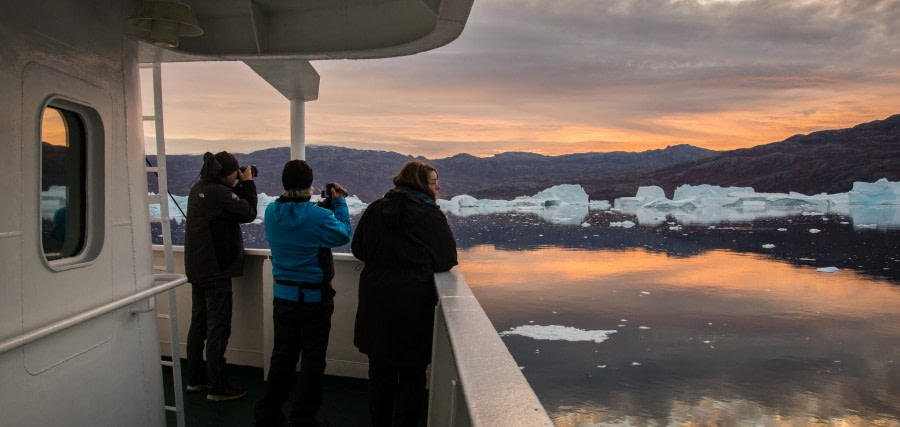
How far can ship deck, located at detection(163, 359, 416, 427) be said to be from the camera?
11.3 feet

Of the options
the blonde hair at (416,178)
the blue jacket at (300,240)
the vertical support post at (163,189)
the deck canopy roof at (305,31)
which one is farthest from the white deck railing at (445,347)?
the deck canopy roof at (305,31)

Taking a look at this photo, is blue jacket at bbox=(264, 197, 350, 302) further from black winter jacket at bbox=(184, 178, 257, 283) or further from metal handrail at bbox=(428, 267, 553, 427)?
metal handrail at bbox=(428, 267, 553, 427)

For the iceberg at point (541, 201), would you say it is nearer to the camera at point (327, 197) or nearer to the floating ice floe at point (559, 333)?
the floating ice floe at point (559, 333)

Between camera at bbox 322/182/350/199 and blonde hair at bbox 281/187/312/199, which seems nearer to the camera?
blonde hair at bbox 281/187/312/199

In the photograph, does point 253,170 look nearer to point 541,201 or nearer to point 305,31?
point 305,31

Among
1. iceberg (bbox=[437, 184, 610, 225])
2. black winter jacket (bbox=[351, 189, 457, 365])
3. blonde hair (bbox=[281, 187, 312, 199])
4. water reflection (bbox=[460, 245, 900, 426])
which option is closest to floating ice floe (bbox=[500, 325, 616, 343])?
water reflection (bbox=[460, 245, 900, 426])

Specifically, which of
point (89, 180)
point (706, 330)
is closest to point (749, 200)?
point (706, 330)

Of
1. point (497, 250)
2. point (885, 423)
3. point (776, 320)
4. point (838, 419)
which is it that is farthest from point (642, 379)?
point (497, 250)

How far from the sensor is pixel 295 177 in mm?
2920

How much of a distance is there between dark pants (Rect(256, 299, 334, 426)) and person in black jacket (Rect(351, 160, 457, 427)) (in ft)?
1.39

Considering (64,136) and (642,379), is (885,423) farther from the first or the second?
(64,136)

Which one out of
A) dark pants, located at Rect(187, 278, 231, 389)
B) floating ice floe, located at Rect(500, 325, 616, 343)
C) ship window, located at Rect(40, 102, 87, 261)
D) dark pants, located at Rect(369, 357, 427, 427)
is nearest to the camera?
ship window, located at Rect(40, 102, 87, 261)

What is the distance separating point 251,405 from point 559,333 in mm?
34474

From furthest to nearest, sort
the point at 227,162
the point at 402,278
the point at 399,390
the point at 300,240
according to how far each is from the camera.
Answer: the point at 227,162, the point at 300,240, the point at 399,390, the point at 402,278
